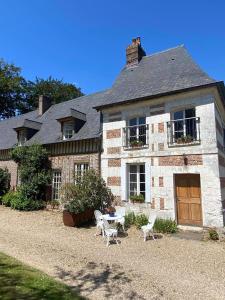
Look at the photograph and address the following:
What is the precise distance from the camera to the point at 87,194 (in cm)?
1002

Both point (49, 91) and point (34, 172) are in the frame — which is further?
point (49, 91)

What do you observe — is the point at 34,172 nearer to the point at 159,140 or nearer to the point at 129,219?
the point at 129,219

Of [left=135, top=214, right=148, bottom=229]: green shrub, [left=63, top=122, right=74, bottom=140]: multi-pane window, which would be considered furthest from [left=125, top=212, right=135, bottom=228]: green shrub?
→ [left=63, top=122, right=74, bottom=140]: multi-pane window

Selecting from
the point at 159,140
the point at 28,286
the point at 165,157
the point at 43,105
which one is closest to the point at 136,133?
the point at 159,140

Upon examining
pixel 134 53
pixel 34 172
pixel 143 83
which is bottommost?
pixel 34 172

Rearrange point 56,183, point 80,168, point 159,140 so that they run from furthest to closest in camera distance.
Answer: point 56,183 < point 80,168 < point 159,140

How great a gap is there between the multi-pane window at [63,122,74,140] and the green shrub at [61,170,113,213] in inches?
131

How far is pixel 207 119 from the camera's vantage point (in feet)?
29.6

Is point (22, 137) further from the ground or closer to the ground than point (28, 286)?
further from the ground

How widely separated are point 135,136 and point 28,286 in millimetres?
7563

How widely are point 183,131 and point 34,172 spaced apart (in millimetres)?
8497

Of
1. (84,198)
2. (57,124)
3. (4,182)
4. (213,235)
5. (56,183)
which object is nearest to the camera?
(213,235)

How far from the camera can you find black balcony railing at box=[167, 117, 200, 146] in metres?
9.26

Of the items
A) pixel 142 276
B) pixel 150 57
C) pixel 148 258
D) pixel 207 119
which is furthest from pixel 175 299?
pixel 150 57
